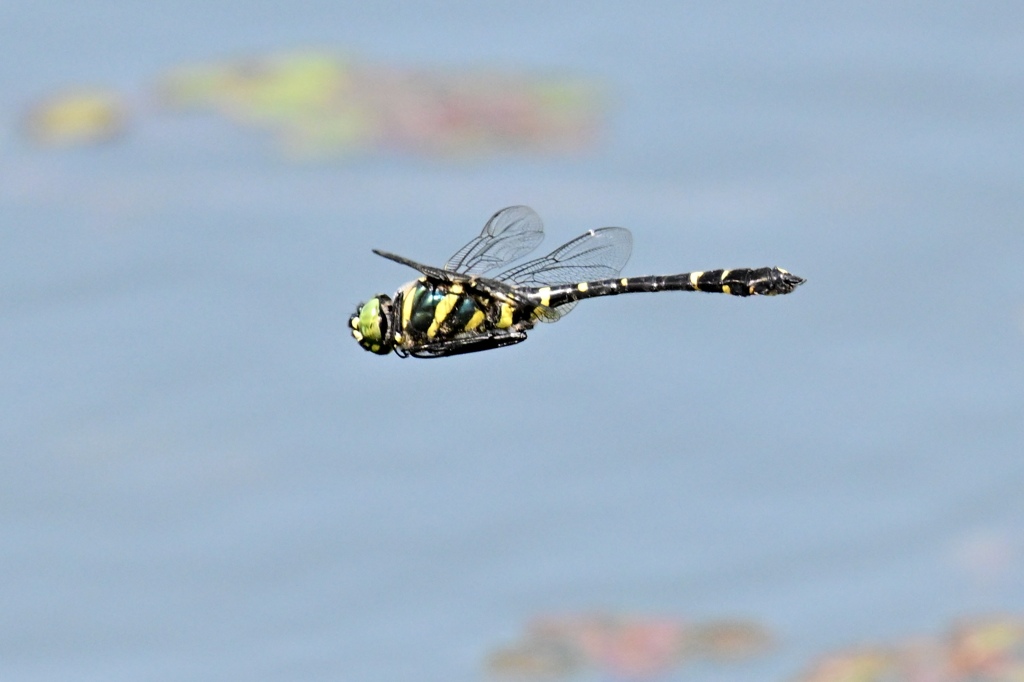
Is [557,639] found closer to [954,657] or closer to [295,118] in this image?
[954,657]

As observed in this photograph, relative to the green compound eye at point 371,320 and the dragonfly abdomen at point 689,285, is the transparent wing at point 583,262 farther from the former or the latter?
the green compound eye at point 371,320

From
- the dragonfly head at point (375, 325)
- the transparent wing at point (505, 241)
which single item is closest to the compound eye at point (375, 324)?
the dragonfly head at point (375, 325)

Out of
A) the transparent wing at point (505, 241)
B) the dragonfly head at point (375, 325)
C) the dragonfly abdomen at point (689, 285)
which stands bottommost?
the dragonfly head at point (375, 325)

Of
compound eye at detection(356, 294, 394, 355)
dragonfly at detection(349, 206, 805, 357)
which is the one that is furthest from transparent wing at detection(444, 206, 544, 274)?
compound eye at detection(356, 294, 394, 355)

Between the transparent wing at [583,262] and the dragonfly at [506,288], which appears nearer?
the dragonfly at [506,288]

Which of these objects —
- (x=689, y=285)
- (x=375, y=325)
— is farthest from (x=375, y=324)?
(x=689, y=285)

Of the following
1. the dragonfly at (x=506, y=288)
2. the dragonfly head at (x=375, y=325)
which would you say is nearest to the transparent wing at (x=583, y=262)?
the dragonfly at (x=506, y=288)

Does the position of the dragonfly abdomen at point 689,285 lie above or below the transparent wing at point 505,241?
below
